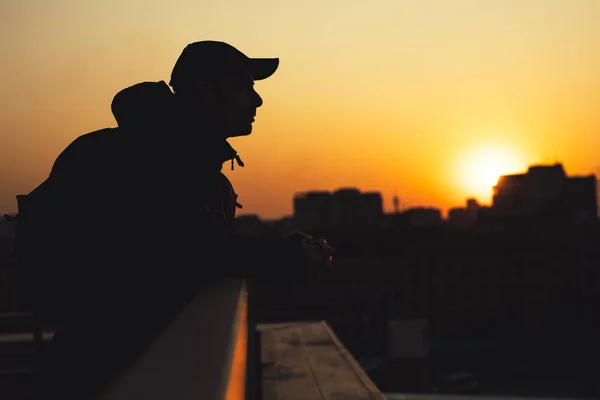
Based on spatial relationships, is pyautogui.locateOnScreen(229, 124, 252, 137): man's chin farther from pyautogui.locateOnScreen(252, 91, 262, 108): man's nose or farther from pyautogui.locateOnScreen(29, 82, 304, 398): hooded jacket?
pyautogui.locateOnScreen(29, 82, 304, 398): hooded jacket

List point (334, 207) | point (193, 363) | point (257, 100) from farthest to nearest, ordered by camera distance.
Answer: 1. point (334, 207)
2. point (257, 100)
3. point (193, 363)

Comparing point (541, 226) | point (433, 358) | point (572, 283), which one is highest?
point (541, 226)

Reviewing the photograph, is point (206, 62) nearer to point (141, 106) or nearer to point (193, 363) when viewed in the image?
point (141, 106)

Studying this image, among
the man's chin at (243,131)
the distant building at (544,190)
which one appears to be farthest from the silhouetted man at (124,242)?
the distant building at (544,190)

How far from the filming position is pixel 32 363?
382 centimetres

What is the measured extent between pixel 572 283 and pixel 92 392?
85868mm

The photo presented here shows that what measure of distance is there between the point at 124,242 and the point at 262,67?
0.85 metres

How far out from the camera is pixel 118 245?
Result: 1.54m

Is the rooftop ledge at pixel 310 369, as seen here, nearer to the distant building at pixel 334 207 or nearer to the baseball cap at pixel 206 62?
the baseball cap at pixel 206 62

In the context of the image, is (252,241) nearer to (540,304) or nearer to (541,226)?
(540,304)

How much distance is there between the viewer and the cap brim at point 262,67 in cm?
217

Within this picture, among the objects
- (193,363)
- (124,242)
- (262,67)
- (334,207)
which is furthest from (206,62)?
(334,207)

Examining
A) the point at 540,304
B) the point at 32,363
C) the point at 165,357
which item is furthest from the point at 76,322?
the point at 540,304

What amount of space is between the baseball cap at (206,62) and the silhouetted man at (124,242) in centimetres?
20
